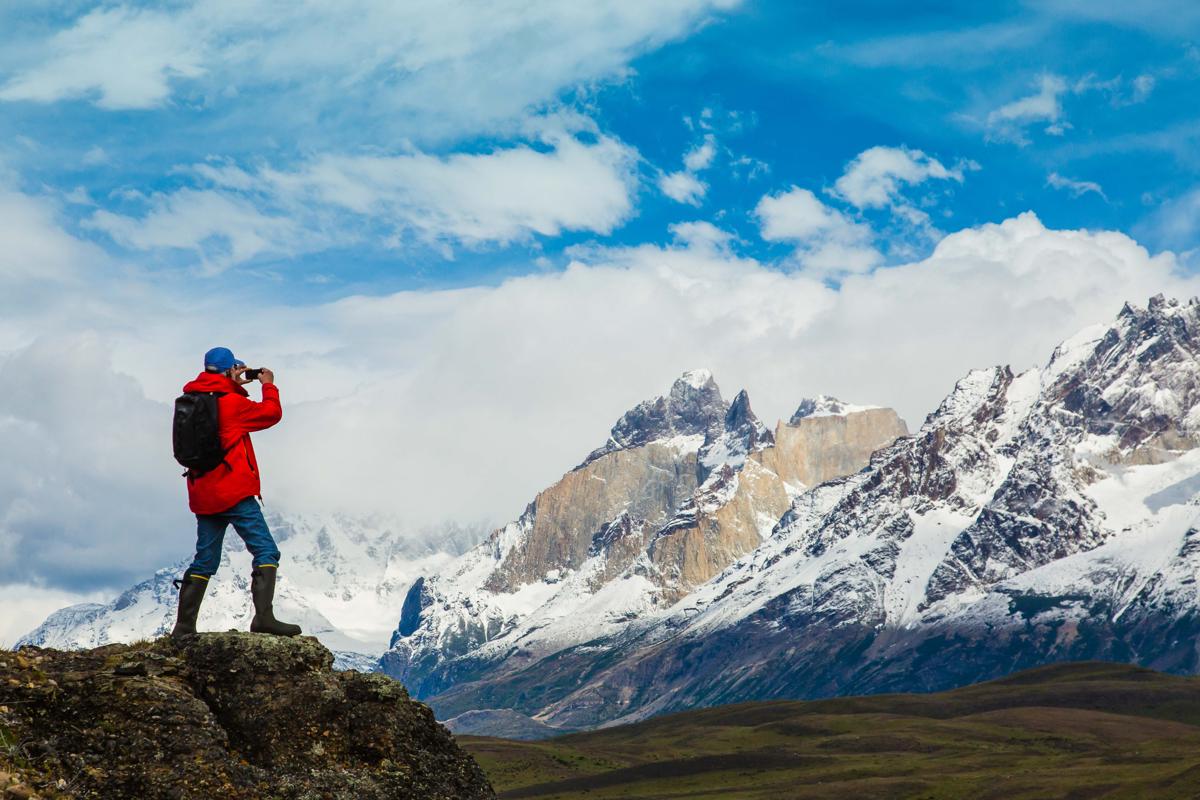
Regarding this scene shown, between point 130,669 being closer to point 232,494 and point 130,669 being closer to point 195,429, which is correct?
point 232,494

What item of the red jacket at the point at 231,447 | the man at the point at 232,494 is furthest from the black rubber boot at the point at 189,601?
the red jacket at the point at 231,447

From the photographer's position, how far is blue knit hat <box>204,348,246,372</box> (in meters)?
25.8

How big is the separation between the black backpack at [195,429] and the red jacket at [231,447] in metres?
0.18

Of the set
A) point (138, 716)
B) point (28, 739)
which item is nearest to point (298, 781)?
point (138, 716)

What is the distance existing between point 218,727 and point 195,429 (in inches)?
204

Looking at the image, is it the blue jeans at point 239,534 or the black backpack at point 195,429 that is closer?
the black backpack at point 195,429

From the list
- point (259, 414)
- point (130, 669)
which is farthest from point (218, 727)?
point (259, 414)

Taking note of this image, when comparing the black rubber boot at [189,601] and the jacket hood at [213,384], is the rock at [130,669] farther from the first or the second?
the jacket hood at [213,384]

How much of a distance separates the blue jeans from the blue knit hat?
242 cm

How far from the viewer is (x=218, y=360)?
25.8 meters

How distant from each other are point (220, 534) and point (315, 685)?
12.2 ft

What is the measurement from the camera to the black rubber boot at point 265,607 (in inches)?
994

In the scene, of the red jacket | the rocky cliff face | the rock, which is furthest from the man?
the rock

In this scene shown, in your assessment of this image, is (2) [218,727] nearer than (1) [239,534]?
Yes
